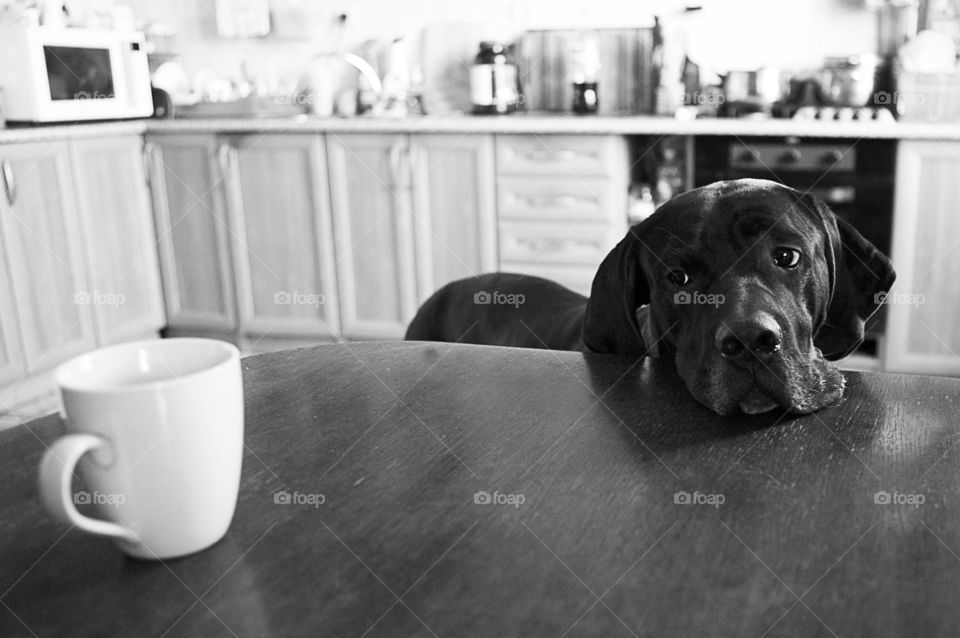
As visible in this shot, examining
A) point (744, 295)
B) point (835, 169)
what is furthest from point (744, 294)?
point (835, 169)

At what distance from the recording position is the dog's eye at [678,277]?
1.07 meters

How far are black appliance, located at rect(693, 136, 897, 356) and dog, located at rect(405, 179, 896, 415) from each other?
207cm

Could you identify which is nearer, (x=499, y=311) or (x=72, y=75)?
(x=499, y=311)

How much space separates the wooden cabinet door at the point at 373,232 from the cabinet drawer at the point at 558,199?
0.41m

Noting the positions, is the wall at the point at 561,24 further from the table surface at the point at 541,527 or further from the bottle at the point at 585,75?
the table surface at the point at 541,527

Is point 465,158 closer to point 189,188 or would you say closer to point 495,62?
point 495,62

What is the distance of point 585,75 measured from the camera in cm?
379

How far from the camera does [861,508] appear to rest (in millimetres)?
610

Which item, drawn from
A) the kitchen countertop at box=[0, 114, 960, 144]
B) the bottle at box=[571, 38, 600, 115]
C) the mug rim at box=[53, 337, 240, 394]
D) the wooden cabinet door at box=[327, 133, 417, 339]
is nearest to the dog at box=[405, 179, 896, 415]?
the mug rim at box=[53, 337, 240, 394]

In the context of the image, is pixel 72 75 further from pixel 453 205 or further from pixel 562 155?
pixel 562 155

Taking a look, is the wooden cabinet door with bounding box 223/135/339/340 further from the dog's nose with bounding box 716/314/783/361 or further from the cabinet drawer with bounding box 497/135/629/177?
the dog's nose with bounding box 716/314/783/361

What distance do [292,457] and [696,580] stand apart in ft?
1.11

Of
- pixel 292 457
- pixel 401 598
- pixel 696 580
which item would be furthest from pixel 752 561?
pixel 292 457

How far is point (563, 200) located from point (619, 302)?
2294 millimetres
